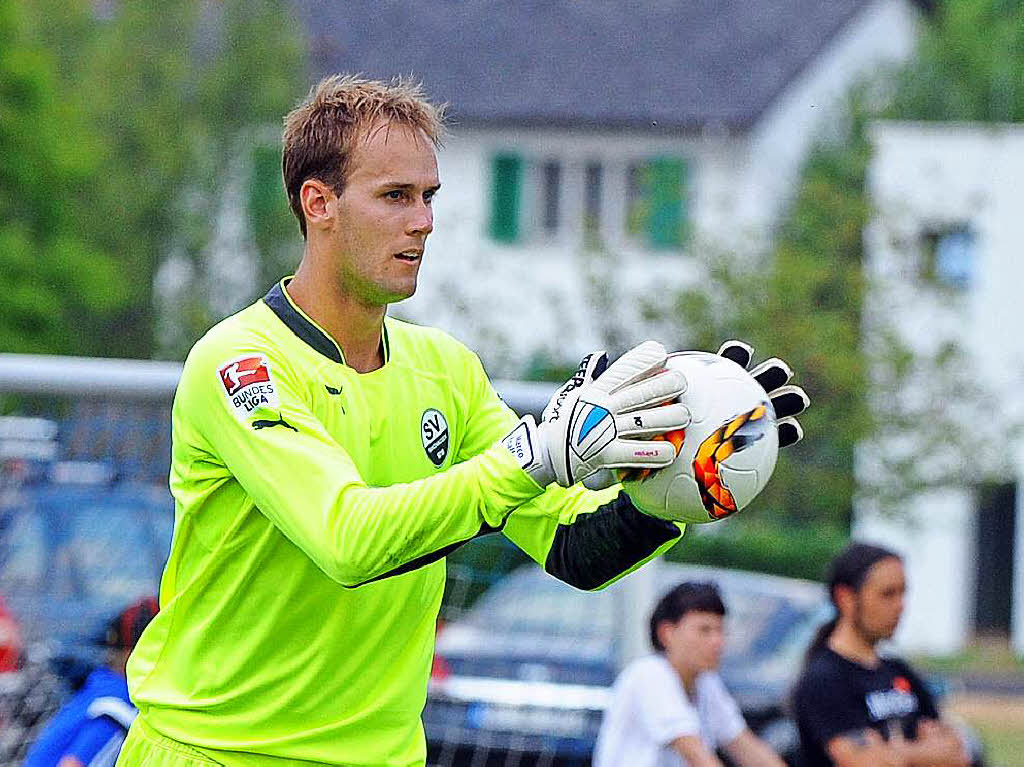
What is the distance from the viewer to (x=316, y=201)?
3.42 meters

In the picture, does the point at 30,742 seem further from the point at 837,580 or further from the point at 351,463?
the point at 351,463

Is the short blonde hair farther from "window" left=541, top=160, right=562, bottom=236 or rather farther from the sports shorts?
"window" left=541, top=160, right=562, bottom=236

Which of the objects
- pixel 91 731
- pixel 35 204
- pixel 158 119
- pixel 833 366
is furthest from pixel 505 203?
pixel 91 731

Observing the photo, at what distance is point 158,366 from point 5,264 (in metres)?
11.3

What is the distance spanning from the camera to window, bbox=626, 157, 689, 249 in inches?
1042

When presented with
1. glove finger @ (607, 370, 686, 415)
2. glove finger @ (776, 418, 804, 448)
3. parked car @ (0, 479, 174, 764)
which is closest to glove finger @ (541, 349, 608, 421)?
glove finger @ (607, 370, 686, 415)

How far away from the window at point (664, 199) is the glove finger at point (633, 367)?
74.4 ft

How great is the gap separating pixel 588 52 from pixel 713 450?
28.3 m

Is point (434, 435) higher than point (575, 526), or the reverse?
point (434, 435)

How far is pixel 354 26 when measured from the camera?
31828 mm

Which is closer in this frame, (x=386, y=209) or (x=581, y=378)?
(x=581, y=378)

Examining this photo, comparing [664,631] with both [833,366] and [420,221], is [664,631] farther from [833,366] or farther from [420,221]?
[833,366]

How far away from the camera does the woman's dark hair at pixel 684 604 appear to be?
21.7 feet

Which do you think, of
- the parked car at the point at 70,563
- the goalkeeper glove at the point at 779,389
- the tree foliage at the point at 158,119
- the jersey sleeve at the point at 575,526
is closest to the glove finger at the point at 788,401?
the goalkeeper glove at the point at 779,389
